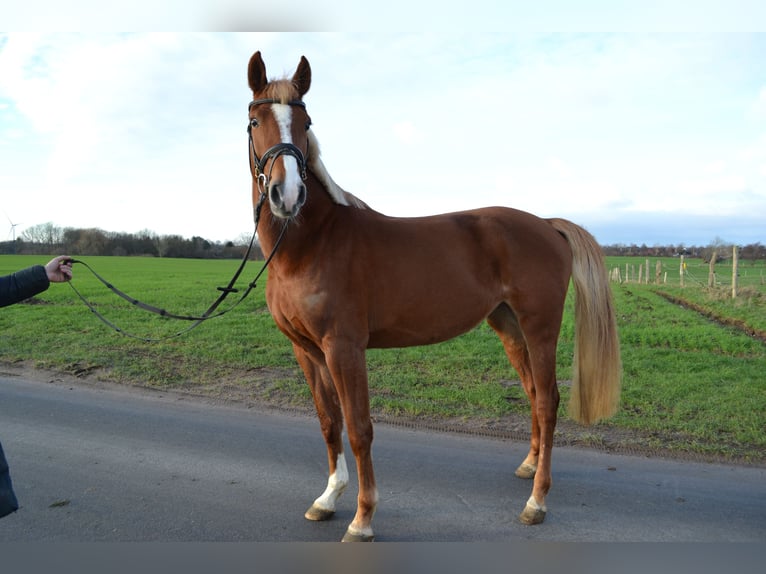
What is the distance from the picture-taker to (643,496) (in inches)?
142

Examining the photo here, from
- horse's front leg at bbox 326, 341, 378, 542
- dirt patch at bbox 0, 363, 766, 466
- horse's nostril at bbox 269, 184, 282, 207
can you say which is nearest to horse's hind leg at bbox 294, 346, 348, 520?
horse's front leg at bbox 326, 341, 378, 542

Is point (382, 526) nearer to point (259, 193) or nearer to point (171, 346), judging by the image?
point (259, 193)

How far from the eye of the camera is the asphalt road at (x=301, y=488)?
3.16 m

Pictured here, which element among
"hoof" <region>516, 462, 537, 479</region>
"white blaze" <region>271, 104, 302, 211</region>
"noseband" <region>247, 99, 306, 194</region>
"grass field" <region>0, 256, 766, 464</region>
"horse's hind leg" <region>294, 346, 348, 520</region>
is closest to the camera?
"white blaze" <region>271, 104, 302, 211</region>

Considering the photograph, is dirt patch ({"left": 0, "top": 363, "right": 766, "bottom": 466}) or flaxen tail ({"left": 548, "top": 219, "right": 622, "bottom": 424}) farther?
dirt patch ({"left": 0, "top": 363, "right": 766, "bottom": 466})

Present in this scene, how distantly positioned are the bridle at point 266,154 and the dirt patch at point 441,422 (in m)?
3.01

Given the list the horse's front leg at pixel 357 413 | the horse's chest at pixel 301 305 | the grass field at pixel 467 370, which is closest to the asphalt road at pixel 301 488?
the horse's front leg at pixel 357 413

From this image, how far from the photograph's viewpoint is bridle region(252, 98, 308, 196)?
2.85 meters

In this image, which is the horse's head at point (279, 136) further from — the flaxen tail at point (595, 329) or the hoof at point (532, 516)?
the hoof at point (532, 516)

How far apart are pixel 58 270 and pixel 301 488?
213 cm

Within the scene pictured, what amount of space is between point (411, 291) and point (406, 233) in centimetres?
40

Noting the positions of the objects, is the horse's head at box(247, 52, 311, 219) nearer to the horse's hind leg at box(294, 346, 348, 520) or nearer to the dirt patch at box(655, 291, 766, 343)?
the horse's hind leg at box(294, 346, 348, 520)

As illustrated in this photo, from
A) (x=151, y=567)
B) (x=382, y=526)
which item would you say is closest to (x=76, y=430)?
(x=151, y=567)

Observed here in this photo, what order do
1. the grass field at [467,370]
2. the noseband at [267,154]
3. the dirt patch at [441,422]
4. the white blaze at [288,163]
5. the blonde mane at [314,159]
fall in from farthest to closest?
the grass field at [467,370]
the dirt patch at [441,422]
the blonde mane at [314,159]
the noseband at [267,154]
the white blaze at [288,163]
